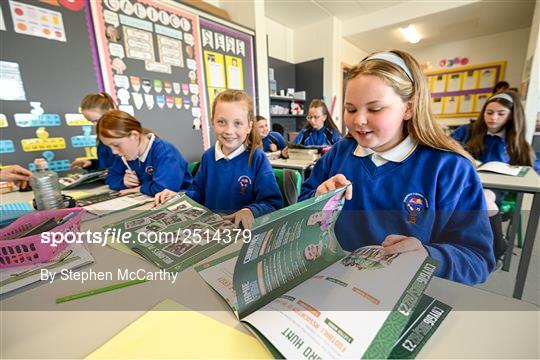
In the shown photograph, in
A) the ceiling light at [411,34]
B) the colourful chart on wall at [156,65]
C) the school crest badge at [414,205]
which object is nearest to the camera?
the school crest badge at [414,205]

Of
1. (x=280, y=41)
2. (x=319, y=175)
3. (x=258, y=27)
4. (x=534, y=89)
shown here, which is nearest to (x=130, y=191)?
(x=319, y=175)

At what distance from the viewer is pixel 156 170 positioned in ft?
4.30

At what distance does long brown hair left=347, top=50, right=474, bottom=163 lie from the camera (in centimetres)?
68

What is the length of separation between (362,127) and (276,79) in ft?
12.6

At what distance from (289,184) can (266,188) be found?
191 mm

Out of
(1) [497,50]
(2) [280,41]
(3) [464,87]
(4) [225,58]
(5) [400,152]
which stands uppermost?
(2) [280,41]

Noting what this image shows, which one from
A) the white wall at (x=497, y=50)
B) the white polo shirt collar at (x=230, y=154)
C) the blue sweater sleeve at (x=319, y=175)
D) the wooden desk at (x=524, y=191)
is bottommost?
the wooden desk at (x=524, y=191)

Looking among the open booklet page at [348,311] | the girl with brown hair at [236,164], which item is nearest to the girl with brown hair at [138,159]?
the girl with brown hair at [236,164]

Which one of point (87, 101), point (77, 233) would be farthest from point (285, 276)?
point (87, 101)

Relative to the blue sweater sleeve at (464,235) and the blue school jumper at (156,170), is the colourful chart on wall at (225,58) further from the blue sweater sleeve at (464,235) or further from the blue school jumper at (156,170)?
the blue sweater sleeve at (464,235)

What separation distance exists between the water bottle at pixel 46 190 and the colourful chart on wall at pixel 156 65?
55.9 inches

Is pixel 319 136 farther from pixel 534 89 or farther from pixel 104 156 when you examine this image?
pixel 534 89

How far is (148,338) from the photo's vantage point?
A: 371mm

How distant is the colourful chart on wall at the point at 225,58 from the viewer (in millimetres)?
2752
